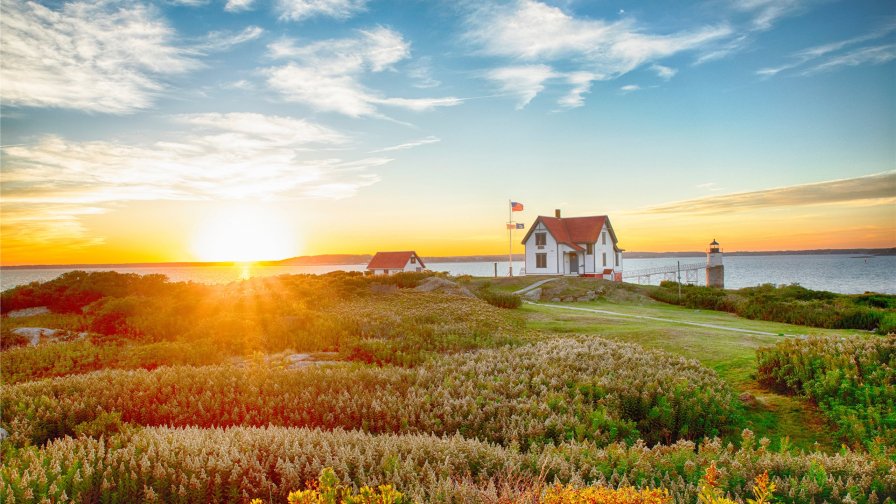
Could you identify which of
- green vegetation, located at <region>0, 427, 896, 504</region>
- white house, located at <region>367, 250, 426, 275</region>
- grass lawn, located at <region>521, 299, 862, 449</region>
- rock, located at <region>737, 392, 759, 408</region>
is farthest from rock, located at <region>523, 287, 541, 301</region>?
white house, located at <region>367, 250, 426, 275</region>

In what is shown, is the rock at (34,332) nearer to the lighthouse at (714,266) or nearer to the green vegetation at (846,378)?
the green vegetation at (846,378)

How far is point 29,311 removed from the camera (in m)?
21.4

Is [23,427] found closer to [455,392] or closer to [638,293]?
[455,392]

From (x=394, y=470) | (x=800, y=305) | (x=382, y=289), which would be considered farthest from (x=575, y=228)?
(x=394, y=470)

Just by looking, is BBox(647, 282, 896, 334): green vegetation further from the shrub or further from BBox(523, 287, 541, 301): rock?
→ the shrub

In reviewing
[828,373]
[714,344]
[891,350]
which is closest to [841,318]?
[714,344]

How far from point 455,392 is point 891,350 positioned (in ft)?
29.4

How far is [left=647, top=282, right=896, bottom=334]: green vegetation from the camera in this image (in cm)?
2156

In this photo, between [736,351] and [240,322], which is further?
[240,322]

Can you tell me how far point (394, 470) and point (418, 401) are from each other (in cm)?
315

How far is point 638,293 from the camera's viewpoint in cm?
3762

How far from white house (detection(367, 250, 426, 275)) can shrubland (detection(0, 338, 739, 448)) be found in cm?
6069

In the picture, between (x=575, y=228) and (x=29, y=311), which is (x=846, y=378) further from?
(x=575, y=228)

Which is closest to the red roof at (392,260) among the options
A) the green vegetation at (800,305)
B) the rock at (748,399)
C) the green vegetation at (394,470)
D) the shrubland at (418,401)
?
the green vegetation at (800,305)
